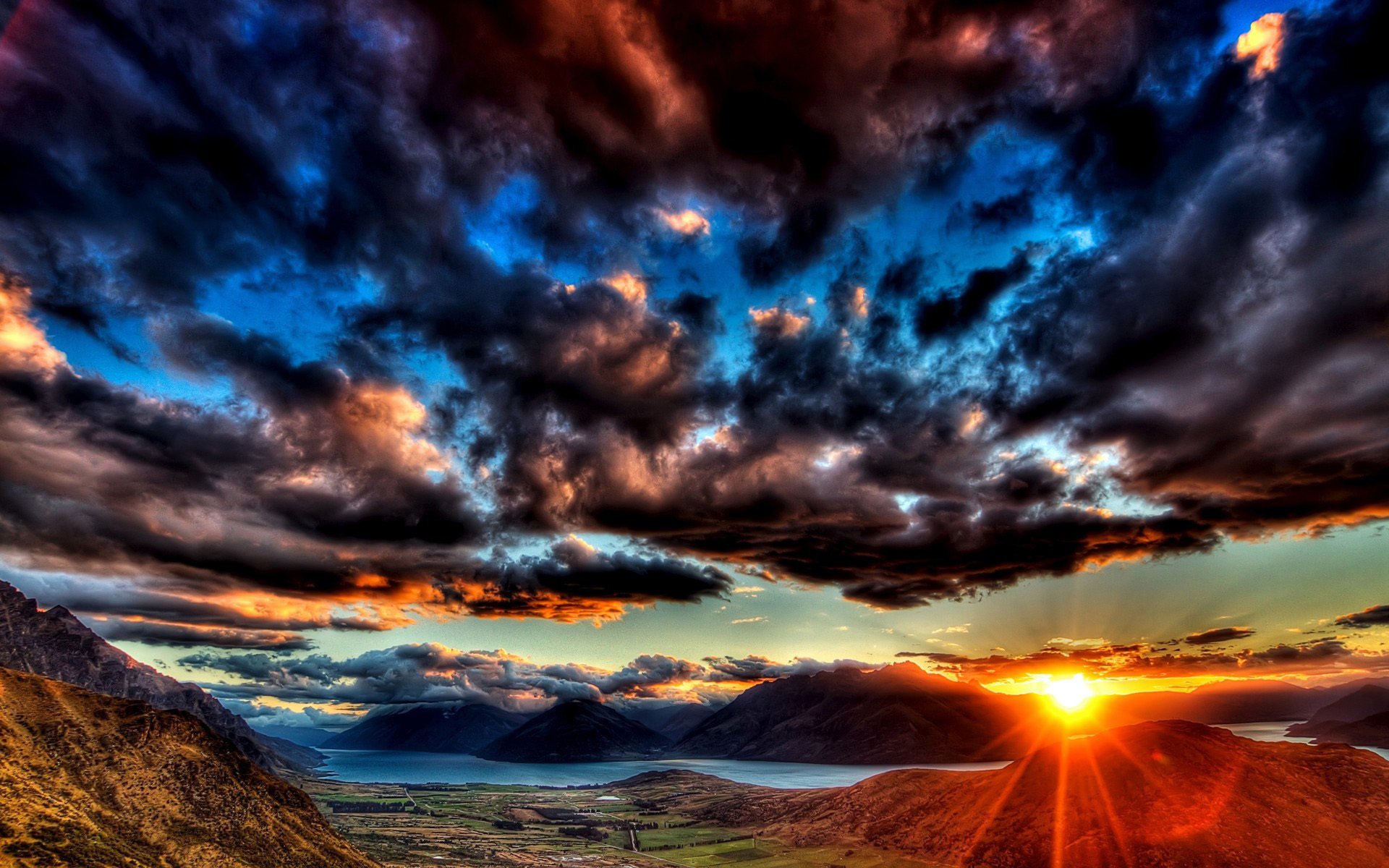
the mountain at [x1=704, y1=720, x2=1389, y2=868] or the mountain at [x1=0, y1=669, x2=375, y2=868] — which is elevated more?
the mountain at [x1=0, y1=669, x2=375, y2=868]

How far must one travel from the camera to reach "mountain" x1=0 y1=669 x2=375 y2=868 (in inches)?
3903

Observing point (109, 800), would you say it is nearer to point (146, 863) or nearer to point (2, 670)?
point (146, 863)

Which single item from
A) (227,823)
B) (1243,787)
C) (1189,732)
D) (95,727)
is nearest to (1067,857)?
(1243,787)

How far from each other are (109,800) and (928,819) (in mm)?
206702

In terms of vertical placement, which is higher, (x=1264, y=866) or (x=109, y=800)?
(x=109, y=800)

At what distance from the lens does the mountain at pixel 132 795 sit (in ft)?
325

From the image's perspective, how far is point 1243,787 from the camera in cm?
15425

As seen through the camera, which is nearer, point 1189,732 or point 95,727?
point 95,727

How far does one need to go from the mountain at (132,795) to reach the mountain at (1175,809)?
166m

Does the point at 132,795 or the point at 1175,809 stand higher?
the point at 132,795

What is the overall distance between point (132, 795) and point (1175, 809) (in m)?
227

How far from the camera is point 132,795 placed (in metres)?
120

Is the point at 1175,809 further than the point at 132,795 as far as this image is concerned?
Yes

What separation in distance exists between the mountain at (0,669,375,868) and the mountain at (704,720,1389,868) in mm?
166154
